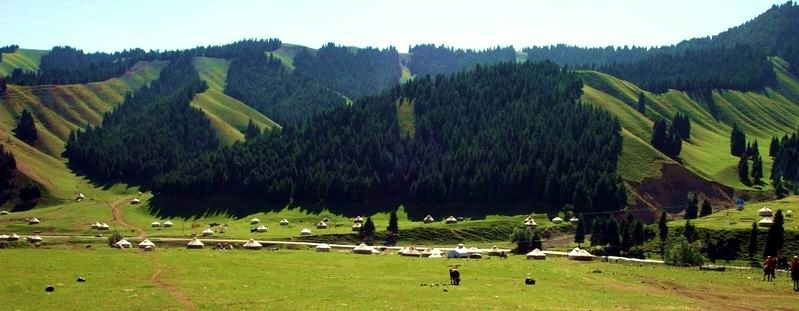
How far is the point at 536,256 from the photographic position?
112 m

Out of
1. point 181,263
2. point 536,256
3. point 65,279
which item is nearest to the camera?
point 65,279

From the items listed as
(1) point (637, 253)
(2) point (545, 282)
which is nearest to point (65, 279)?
(2) point (545, 282)

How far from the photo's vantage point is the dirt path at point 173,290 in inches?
2128

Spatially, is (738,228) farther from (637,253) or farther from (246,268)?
(246,268)

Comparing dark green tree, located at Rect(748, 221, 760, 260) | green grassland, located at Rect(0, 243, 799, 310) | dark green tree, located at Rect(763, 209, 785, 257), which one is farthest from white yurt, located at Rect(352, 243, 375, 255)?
dark green tree, located at Rect(763, 209, 785, 257)

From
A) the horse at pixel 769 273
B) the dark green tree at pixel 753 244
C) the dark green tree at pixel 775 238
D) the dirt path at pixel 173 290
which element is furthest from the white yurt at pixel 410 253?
the horse at pixel 769 273

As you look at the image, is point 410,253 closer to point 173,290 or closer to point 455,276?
point 455,276

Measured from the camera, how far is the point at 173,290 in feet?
207

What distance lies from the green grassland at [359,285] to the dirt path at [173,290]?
2.9 inches

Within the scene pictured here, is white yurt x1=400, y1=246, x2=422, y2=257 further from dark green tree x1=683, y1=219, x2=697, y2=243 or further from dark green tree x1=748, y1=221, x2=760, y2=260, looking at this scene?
dark green tree x1=748, y1=221, x2=760, y2=260

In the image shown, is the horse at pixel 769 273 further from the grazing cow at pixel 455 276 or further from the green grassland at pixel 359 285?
the grazing cow at pixel 455 276

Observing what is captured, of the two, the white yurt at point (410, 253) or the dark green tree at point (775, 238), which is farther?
the white yurt at point (410, 253)

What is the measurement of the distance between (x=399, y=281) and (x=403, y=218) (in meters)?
112

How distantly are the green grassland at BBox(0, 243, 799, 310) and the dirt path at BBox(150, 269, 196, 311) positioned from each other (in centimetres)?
7
